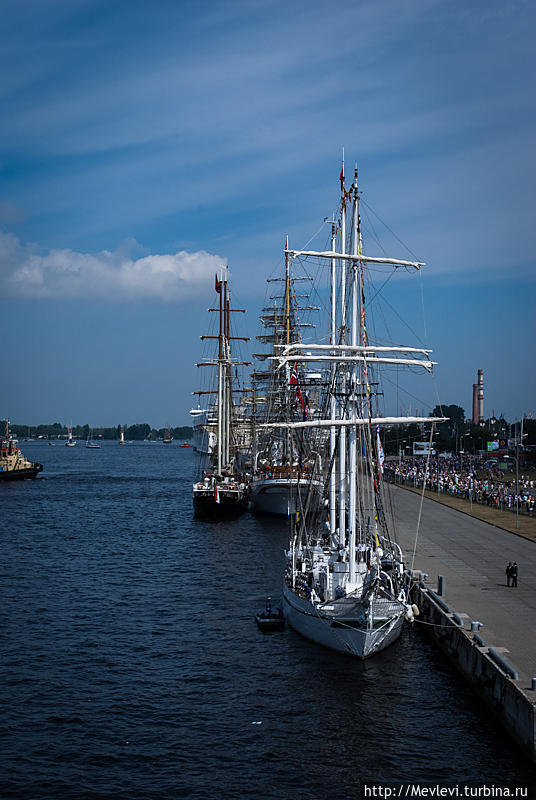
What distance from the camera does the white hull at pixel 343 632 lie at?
27.9 metres

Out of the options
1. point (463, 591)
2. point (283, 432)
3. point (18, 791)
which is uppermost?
point (283, 432)

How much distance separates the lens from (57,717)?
79.1 ft

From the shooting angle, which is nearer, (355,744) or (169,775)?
(169,775)

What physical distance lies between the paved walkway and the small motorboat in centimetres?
643

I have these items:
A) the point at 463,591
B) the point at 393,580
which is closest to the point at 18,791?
the point at 393,580

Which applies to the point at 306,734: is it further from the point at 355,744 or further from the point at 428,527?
the point at 428,527

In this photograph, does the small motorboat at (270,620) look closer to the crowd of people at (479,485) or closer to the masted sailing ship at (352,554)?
the masted sailing ship at (352,554)

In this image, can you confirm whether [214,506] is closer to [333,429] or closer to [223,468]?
[223,468]

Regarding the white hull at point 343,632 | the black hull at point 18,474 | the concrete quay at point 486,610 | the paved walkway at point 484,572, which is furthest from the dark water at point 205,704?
the black hull at point 18,474

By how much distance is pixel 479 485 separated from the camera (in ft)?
249

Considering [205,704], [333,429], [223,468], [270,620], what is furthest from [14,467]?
[205,704]

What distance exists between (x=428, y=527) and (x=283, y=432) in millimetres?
32950

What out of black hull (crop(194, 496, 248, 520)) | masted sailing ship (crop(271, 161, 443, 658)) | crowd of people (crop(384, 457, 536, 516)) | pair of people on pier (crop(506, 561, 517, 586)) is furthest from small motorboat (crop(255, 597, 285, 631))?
black hull (crop(194, 496, 248, 520))

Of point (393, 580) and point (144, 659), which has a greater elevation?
point (393, 580)
